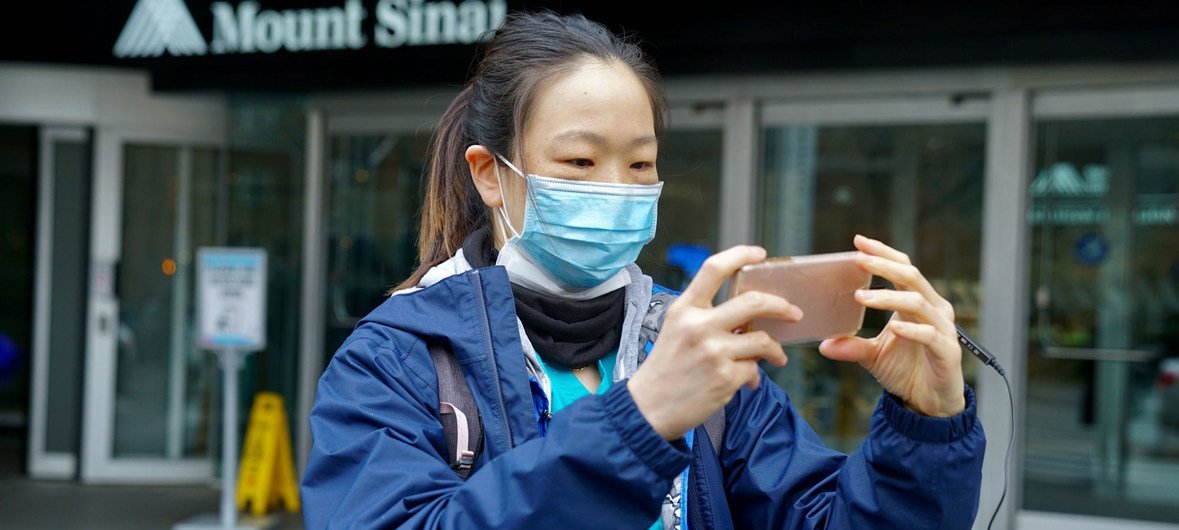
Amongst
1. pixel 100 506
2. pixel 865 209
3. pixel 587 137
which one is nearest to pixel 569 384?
pixel 587 137

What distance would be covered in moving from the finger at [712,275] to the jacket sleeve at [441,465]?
0.36 ft

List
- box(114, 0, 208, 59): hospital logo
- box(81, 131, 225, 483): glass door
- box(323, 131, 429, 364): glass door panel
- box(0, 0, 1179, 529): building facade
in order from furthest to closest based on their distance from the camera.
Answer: box(81, 131, 225, 483): glass door → box(323, 131, 429, 364): glass door panel → box(114, 0, 208, 59): hospital logo → box(0, 0, 1179, 529): building facade

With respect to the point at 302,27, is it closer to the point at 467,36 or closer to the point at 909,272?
the point at 467,36

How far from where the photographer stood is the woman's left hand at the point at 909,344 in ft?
3.49

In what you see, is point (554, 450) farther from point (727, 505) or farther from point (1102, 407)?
point (1102, 407)

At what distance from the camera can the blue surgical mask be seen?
4.42 ft

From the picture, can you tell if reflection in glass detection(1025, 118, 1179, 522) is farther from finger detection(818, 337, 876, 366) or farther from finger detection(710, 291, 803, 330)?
finger detection(710, 291, 803, 330)

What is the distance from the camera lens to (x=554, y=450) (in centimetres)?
100

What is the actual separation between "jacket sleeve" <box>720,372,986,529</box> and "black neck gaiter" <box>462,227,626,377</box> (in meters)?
0.19

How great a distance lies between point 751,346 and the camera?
973mm

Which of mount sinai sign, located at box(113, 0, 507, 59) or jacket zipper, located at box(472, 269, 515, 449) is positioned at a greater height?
mount sinai sign, located at box(113, 0, 507, 59)

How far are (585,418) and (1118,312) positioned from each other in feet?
17.4

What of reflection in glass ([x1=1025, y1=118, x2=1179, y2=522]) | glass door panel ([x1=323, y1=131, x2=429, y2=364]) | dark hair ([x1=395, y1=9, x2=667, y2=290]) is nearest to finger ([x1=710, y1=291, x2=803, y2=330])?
dark hair ([x1=395, y1=9, x2=667, y2=290])

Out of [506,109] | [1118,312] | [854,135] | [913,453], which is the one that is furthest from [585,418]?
A: [1118,312]
